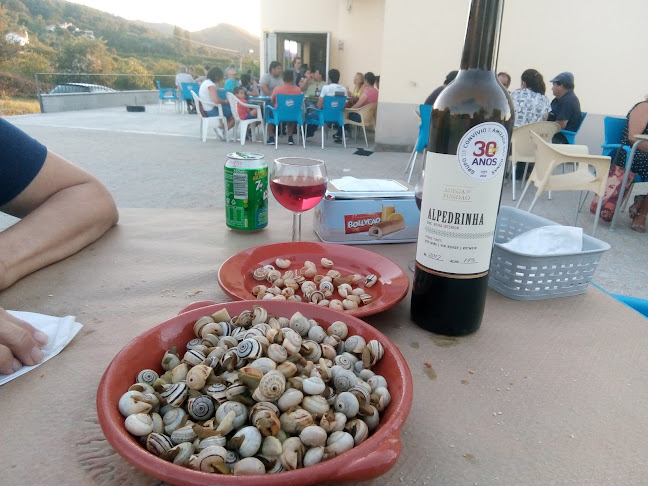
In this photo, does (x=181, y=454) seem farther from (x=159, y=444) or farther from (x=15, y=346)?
(x=15, y=346)

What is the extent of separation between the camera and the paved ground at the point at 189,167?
3.18 m

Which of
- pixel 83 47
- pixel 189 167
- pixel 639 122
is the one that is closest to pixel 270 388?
pixel 639 122

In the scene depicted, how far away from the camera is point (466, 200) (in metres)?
0.60

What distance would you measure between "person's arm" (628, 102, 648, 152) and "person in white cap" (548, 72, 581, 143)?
1.31m

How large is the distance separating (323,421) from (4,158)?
38.4 inches

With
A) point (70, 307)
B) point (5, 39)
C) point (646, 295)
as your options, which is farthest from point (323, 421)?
point (5, 39)

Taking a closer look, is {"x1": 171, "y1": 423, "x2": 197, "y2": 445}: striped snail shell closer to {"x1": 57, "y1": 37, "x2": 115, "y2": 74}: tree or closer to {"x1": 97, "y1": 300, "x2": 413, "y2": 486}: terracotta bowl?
{"x1": 97, "y1": 300, "x2": 413, "y2": 486}: terracotta bowl

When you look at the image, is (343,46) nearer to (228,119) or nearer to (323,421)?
(228,119)

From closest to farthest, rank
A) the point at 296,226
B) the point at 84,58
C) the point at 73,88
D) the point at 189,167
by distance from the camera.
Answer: the point at 296,226 < the point at 189,167 < the point at 73,88 < the point at 84,58

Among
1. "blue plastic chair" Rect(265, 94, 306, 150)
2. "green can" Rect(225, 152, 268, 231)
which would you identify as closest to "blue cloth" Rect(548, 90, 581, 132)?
"blue plastic chair" Rect(265, 94, 306, 150)

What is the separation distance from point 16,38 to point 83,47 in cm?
415

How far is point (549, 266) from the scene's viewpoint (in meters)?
0.83

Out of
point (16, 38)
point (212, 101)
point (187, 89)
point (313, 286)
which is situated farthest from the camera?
point (16, 38)

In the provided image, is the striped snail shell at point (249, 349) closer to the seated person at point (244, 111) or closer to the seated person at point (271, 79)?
the seated person at point (244, 111)
